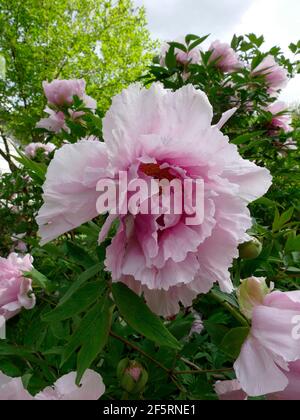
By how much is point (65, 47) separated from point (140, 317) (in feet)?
24.0

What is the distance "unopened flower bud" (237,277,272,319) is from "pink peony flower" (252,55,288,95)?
975mm

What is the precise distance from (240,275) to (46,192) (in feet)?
1.20

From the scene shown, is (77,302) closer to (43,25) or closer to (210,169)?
(210,169)

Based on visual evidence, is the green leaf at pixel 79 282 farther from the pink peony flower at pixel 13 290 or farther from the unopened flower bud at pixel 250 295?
the pink peony flower at pixel 13 290

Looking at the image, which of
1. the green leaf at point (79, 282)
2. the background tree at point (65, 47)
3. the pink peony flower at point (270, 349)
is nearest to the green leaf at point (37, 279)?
the green leaf at point (79, 282)

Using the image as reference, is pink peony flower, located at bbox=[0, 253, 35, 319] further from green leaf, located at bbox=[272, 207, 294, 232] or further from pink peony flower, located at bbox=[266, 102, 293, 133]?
pink peony flower, located at bbox=[266, 102, 293, 133]

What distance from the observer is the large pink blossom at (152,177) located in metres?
0.43

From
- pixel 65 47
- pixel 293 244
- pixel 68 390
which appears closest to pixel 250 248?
pixel 293 244

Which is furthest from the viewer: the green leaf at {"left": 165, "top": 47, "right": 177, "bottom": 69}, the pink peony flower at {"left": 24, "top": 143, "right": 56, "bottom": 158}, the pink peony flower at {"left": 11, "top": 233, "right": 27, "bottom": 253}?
the pink peony flower at {"left": 11, "top": 233, "right": 27, "bottom": 253}

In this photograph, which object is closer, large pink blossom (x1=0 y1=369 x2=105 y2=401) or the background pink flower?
large pink blossom (x1=0 y1=369 x2=105 y2=401)

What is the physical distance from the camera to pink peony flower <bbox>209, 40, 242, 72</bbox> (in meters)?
1.33

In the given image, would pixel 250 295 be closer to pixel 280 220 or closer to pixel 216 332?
pixel 216 332

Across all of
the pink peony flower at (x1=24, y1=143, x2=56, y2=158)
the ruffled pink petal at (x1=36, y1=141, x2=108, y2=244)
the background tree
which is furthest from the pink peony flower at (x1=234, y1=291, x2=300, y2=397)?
the background tree
